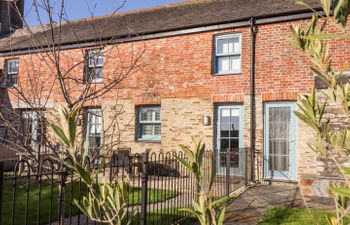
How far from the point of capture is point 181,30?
41.8 ft

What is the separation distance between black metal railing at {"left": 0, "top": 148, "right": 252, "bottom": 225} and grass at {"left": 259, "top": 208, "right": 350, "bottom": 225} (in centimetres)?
141

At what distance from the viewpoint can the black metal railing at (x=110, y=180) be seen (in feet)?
11.6

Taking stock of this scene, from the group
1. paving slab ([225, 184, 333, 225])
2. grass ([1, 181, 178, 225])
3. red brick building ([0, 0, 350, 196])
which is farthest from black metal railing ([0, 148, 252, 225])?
red brick building ([0, 0, 350, 196])

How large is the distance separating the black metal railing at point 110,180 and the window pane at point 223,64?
3206mm

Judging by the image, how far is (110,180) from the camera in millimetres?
4141

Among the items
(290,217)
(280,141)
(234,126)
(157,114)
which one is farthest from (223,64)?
(290,217)

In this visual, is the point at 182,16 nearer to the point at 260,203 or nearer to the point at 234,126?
the point at 234,126

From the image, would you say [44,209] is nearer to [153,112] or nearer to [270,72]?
[153,112]

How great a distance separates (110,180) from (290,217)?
387 centimetres

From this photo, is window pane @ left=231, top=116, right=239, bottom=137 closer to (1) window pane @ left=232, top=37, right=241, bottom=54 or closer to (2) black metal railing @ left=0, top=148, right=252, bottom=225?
(2) black metal railing @ left=0, top=148, right=252, bottom=225

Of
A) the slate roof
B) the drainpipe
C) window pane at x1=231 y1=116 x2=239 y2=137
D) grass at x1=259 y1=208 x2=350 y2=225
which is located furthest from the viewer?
window pane at x1=231 y1=116 x2=239 y2=137

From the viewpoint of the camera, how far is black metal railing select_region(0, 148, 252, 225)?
139 inches

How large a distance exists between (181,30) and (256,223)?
28.2ft

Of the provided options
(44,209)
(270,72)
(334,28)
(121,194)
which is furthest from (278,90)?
(121,194)
